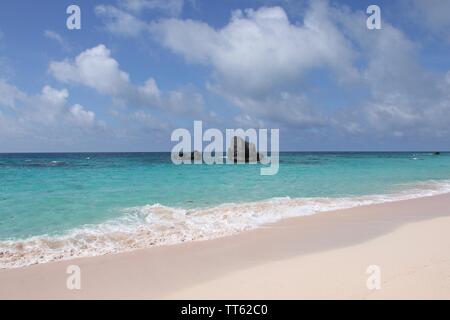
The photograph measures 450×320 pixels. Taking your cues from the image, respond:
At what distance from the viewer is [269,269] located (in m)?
6.40

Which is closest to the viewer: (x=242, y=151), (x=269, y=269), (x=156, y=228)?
(x=269, y=269)

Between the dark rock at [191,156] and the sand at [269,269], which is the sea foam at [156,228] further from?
the dark rock at [191,156]

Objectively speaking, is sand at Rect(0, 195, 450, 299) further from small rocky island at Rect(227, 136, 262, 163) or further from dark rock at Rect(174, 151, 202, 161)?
dark rock at Rect(174, 151, 202, 161)

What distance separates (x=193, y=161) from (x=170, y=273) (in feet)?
196

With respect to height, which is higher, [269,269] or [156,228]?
[156,228]

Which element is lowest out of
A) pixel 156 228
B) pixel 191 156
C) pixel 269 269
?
pixel 269 269

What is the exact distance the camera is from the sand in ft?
17.5

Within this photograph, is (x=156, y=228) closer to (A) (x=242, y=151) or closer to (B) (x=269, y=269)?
(B) (x=269, y=269)

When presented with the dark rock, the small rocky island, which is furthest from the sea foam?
the dark rock

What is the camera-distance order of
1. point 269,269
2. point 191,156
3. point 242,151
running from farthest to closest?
point 191,156, point 242,151, point 269,269

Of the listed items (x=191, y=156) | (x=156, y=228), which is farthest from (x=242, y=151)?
(x=156, y=228)

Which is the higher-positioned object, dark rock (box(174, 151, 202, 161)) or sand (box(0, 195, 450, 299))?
dark rock (box(174, 151, 202, 161))
